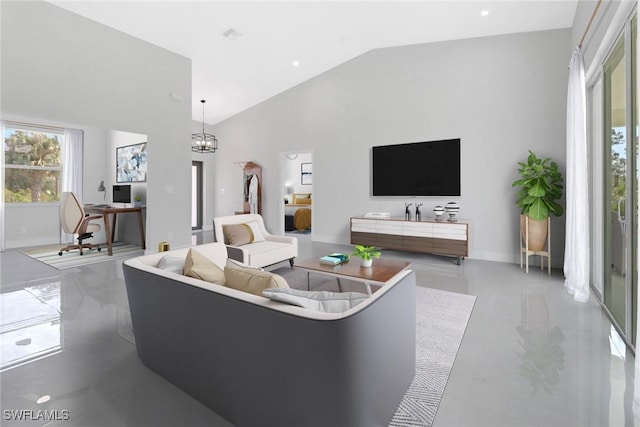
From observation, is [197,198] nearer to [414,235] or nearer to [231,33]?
[231,33]

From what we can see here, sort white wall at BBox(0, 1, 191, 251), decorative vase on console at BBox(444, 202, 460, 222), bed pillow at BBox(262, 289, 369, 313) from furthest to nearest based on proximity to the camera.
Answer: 1. decorative vase on console at BBox(444, 202, 460, 222)
2. white wall at BBox(0, 1, 191, 251)
3. bed pillow at BBox(262, 289, 369, 313)

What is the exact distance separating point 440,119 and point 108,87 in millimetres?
5177

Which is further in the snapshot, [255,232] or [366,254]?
[255,232]

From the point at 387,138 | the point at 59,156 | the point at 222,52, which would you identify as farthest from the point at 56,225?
the point at 387,138

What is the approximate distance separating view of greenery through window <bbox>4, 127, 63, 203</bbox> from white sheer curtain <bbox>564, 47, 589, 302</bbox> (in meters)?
6.58

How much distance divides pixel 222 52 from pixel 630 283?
19.5ft

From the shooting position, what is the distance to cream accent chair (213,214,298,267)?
12.3ft

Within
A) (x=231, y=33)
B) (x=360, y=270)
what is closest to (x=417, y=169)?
(x=360, y=270)

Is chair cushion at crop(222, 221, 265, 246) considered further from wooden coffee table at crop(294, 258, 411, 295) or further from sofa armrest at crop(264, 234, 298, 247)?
wooden coffee table at crop(294, 258, 411, 295)

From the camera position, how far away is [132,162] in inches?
209

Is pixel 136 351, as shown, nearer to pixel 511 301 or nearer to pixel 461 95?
pixel 511 301

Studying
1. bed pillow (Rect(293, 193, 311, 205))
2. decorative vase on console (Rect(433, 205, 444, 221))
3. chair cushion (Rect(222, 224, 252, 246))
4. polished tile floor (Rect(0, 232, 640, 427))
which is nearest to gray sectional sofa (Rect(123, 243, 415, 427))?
polished tile floor (Rect(0, 232, 640, 427))

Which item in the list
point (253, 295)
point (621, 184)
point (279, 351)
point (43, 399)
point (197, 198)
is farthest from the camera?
point (197, 198)

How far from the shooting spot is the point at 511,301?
3.22m
